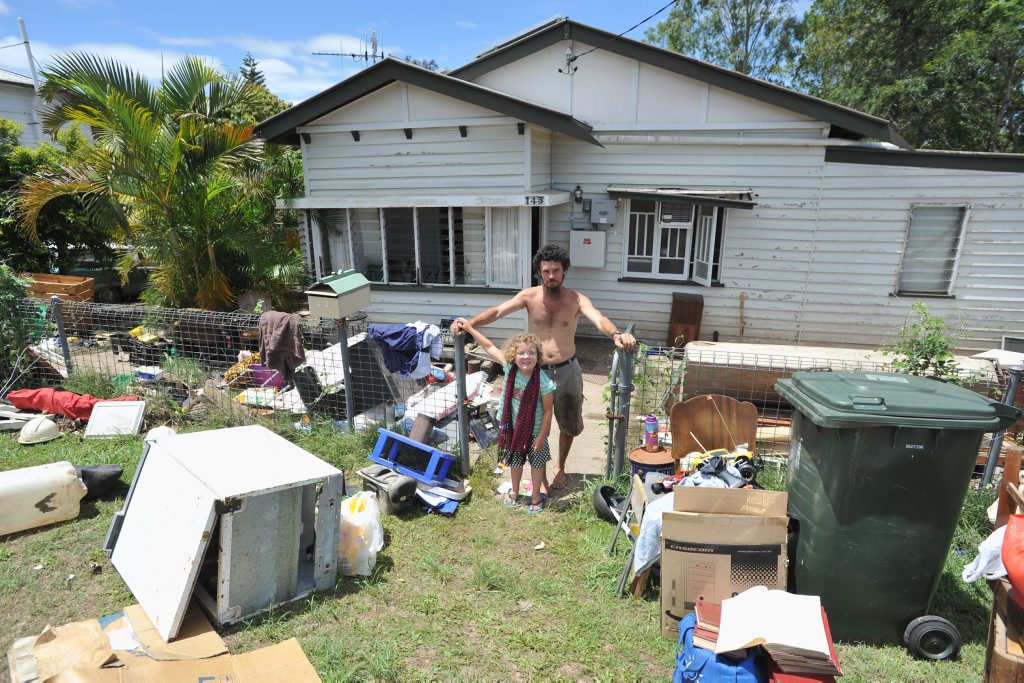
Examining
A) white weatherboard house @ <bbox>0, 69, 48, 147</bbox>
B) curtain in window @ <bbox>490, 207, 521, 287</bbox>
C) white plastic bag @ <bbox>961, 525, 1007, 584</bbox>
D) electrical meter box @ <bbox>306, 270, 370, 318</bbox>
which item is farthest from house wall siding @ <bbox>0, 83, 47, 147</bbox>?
white plastic bag @ <bbox>961, 525, 1007, 584</bbox>

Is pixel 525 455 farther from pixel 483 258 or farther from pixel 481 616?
pixel 483 258

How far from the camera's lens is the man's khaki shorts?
4.41 meters

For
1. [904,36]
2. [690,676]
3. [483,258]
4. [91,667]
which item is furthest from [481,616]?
[904,36]

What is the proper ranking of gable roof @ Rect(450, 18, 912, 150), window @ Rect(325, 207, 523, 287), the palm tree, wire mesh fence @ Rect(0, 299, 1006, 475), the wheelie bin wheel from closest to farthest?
the wheelie bin wheel
wire mesh fence @ Rect(0, 299, 1006, 475)
the palm tree
gable roof @ Rect(450, 18, 912, 150)
window @ Rect(325, 207, 523, 287)

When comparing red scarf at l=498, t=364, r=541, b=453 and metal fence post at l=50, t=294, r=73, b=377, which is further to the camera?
metal fence post at l=50, t=294, r=73, b=377

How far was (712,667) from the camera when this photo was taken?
252cm

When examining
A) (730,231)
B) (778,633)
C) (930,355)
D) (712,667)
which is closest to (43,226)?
(730,231)

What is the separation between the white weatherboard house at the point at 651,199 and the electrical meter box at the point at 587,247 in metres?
0.03

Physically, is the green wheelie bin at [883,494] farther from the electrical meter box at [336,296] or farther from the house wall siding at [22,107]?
the house wall siding at [22,107]

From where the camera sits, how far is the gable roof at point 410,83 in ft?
25.4

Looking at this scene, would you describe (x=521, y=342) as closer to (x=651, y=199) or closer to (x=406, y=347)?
(x=406, y=347)

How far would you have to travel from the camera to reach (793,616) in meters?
2.60

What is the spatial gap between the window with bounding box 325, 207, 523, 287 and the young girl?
450 cm

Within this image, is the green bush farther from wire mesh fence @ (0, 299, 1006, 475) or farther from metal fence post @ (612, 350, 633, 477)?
metal fence post @ (612, 350, 633, 477)
